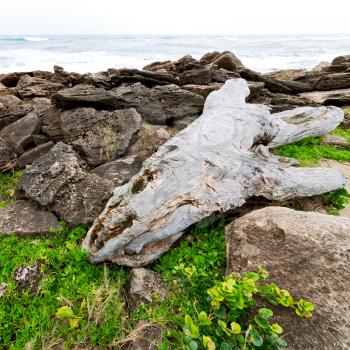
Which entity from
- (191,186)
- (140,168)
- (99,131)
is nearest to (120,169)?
(140,168)

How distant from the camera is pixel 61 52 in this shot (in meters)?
55.8

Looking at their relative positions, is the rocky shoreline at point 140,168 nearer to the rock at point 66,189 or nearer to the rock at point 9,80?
the rock at point 66,189

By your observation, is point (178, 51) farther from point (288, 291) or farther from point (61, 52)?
point (288, 291)

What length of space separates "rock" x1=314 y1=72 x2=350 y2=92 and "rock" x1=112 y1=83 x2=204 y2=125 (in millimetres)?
6133

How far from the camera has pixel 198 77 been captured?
9.27 m

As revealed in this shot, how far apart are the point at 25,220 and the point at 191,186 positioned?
233cm

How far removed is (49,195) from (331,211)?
3.97 metres

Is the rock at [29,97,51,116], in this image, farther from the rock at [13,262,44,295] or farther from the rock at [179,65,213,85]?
the rock at [13,262,44,295]

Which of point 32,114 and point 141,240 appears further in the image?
point 32,114

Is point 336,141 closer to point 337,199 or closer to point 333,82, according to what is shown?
point 337,199

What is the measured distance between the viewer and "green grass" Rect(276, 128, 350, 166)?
5.99 metres

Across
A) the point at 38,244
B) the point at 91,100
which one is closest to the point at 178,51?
the point at 91,100

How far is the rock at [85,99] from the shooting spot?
642 centimetres

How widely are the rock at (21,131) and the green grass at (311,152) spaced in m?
5.16
